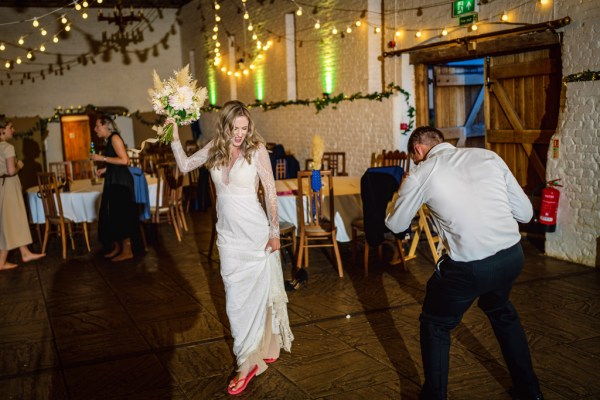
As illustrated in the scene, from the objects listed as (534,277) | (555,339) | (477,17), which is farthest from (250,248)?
(477,17)

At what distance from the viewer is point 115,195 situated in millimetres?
6840

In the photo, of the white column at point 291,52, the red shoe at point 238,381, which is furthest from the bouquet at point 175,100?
the white column at point 291,52

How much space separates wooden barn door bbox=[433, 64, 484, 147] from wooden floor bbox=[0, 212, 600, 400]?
262 cm

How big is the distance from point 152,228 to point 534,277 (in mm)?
5501

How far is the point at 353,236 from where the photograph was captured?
6387 millimetres

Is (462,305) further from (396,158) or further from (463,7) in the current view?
(463,7)

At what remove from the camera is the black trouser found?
9.18ft

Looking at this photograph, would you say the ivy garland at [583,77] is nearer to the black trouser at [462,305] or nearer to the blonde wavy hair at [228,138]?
the black trouser at [462,305]

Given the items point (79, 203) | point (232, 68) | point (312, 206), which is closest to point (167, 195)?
point (79, 203)

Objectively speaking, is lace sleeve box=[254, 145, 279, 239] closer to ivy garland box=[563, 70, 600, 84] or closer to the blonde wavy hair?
the blonde wavy hair

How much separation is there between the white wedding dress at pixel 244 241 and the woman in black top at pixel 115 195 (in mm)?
3280

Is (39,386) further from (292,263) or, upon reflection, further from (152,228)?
(152,228)

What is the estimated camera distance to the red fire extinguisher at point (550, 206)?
6184 millimetres

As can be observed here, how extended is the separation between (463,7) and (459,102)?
6.04ft
